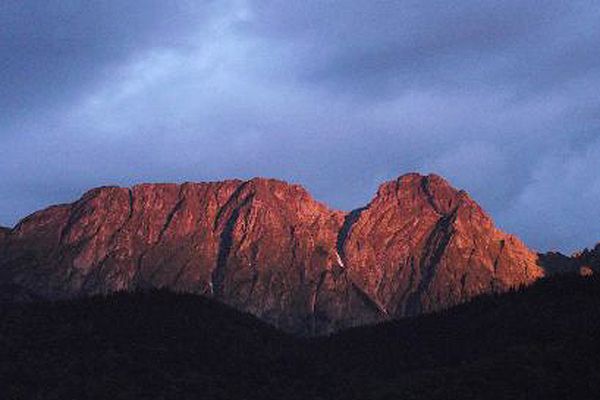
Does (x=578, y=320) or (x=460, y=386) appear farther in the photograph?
(x=578, y=320)

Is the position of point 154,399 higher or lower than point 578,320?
lower

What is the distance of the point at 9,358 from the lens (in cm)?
18038

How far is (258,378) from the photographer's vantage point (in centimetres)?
19550

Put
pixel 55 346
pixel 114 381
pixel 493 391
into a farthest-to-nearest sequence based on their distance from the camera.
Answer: pixel 55 346, pixel 114 381, pixel 493 391

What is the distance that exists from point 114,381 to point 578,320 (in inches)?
3525

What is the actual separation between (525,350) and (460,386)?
17540mm

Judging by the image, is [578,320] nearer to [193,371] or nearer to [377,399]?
[377,399]

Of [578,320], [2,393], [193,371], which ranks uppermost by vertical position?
[578,320]

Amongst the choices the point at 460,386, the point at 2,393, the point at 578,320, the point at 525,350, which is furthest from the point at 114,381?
the point at 578,320

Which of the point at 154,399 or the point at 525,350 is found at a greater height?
the point at 525,350

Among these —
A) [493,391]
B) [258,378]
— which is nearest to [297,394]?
[258,378]

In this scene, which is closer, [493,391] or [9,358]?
[493,391]

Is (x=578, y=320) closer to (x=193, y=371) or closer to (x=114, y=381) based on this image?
(x=193, y=371)

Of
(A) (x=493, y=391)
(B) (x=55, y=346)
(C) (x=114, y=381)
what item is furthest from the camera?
(B) (x=55, y=346)
